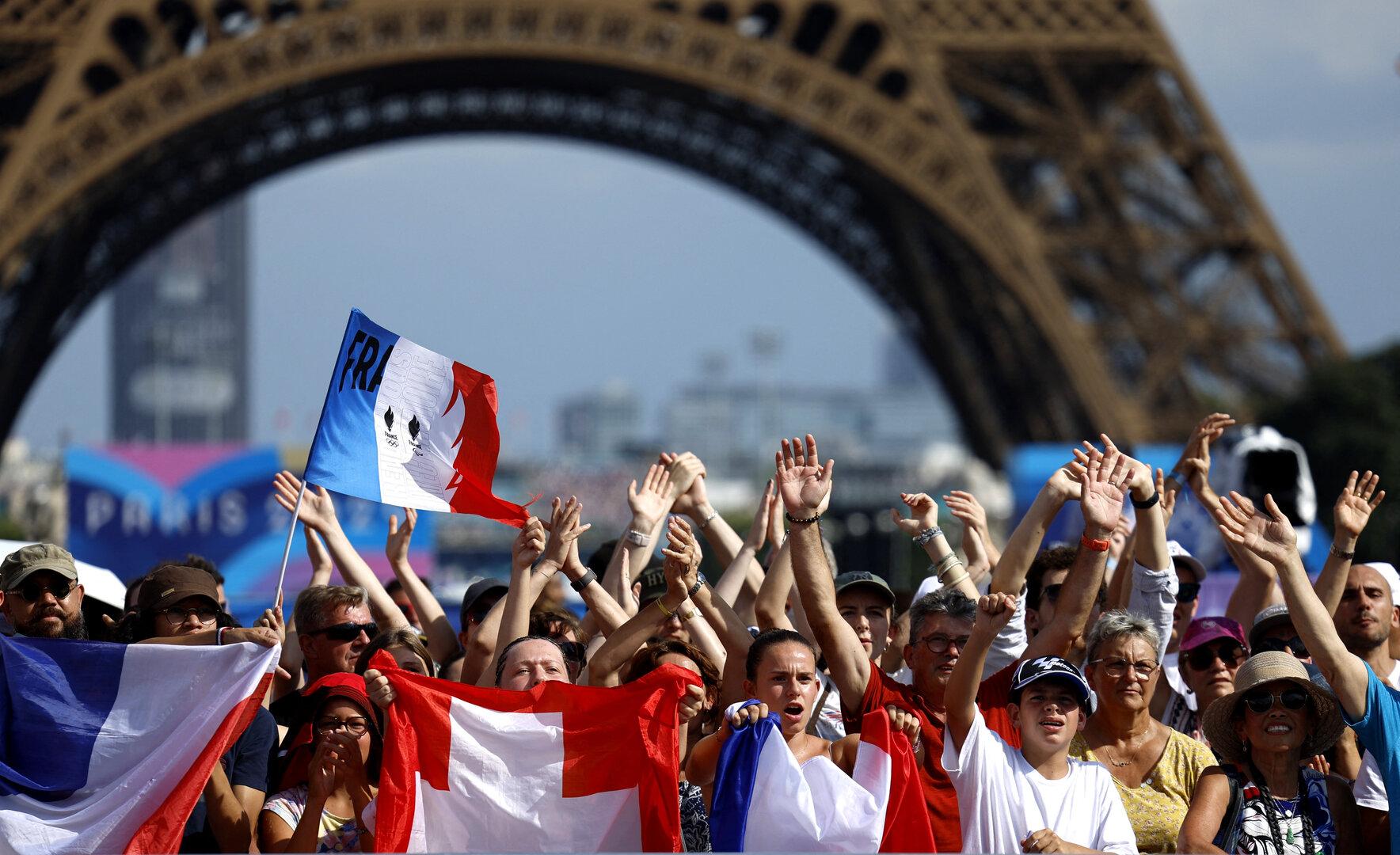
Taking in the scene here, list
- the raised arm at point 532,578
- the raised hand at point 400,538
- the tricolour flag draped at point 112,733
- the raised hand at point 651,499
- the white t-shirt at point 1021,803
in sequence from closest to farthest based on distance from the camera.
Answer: the white t-shirt at point 1021,803, the tricolour flag draped at point 112,733, the raised arm at point 532,578, the raised hand at point 651,499, the raised hand at point 400,538

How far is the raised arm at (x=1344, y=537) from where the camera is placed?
20.3 ft

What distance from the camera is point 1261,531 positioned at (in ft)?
18.0

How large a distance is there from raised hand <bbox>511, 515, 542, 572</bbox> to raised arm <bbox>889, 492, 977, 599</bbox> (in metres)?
1.17

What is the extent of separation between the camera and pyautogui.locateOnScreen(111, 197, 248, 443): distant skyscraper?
18912 centimetres

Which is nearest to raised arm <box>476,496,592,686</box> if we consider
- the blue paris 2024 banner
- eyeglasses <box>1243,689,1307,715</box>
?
eyeglasses <box>1243,689,1307,715</box>

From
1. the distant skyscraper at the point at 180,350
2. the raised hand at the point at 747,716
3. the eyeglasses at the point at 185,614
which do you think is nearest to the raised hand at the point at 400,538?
the eyeglasses at the point at 185,614

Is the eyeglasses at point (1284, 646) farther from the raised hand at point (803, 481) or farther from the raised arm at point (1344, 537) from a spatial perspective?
the raised hand at point (803, 481)

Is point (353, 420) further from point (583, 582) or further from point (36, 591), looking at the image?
point (36, 591)

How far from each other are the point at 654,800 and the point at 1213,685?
6.19 feet

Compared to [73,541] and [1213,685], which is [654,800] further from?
[73,541]

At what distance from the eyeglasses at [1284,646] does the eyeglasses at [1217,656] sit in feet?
0.25

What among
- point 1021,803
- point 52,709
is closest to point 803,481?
point 1021,803

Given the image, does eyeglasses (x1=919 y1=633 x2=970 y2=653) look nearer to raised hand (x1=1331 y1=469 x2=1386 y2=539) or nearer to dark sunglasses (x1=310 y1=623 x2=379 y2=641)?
raised hand (x1=1331 y1=469 x2=1386 y2=539)

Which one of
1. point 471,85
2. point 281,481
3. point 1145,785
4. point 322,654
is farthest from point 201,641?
point 471,85
